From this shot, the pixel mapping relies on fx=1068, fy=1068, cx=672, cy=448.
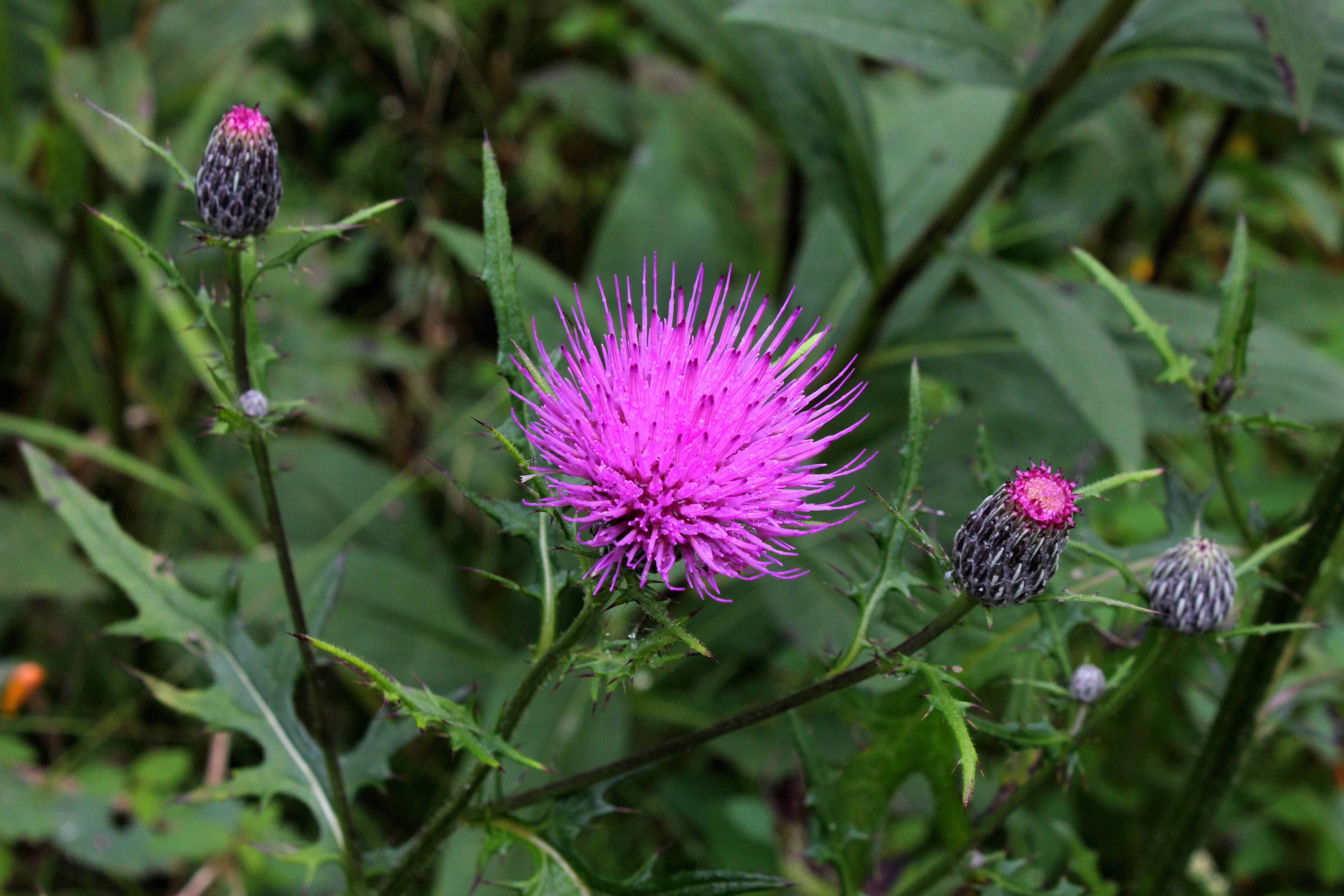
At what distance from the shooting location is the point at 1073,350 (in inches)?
107

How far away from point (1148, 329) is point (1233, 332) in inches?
5.5

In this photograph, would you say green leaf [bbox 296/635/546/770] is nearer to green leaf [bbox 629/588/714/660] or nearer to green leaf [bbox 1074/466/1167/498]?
green leaf [bbox 629/588/714/660]

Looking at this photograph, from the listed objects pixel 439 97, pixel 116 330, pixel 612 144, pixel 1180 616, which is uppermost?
pixel 612 144

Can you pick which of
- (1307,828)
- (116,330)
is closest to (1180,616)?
(1307,828)

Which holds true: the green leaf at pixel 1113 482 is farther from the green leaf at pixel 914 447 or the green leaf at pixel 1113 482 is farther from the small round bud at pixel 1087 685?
the small round bud at pixel 1087 685

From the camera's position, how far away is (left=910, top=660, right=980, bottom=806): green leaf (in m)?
1.15

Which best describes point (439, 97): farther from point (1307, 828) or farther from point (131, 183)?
point (1307, 828)

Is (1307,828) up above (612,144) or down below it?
below

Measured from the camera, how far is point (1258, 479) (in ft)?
12.0

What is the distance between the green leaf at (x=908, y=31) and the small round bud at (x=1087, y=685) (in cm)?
158

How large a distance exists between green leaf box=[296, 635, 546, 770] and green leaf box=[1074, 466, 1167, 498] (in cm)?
73

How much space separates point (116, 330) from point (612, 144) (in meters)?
2.37

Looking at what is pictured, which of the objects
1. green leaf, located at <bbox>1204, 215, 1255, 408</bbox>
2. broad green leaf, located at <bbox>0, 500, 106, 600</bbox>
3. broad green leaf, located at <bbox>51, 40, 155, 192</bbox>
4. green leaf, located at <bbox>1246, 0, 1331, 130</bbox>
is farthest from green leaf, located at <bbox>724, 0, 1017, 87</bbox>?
broad green leaf, located at <bbox>0, 500, 106, 600</bbox>

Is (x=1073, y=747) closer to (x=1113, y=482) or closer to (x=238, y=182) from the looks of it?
(x=1113, y=482)
